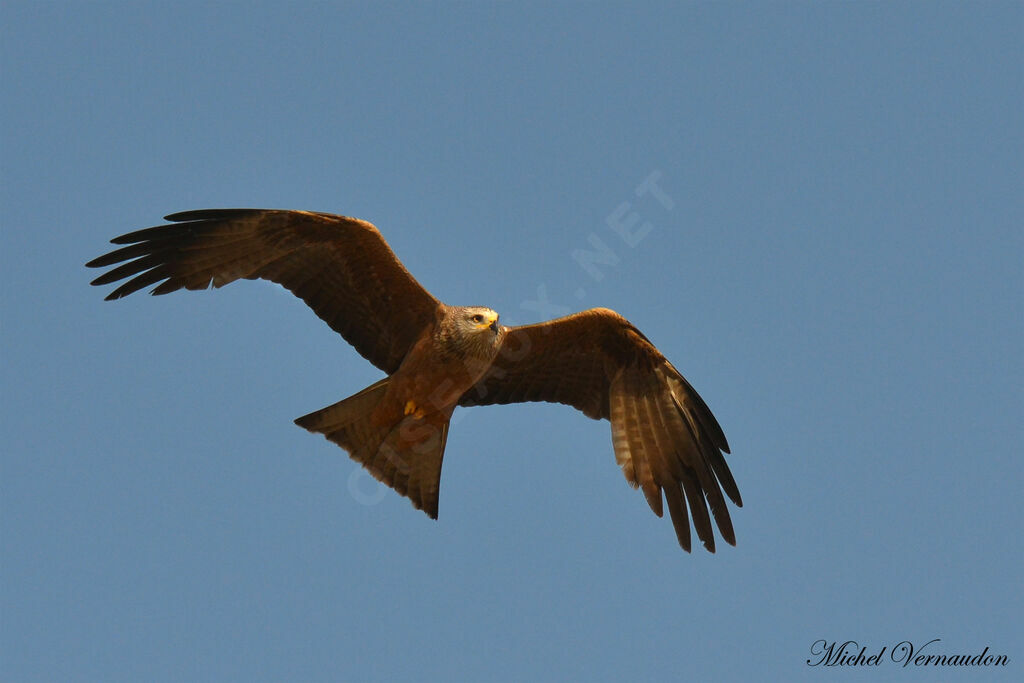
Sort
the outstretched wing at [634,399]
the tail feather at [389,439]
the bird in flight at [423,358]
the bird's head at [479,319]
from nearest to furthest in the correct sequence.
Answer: the bird's head at [479,319] → the bird in flight at [423,358] → the tail feather at [389,439] → the outstretched wing at [634,399]

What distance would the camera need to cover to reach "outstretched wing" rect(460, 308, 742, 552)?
482 inches

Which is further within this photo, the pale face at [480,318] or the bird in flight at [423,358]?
the bird in flight at [423,358]

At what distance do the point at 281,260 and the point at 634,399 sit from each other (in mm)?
3790

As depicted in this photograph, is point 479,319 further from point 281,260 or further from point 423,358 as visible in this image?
point 281,260

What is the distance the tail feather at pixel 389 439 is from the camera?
466 inches

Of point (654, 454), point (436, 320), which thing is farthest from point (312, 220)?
point (654, 454)

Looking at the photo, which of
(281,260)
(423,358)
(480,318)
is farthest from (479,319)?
(281,260)

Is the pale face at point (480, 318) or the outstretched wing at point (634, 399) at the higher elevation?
the pale face at point (480, 318)

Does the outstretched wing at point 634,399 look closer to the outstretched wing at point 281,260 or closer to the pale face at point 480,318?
the pale face at point 480,318

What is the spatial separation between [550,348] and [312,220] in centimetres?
268

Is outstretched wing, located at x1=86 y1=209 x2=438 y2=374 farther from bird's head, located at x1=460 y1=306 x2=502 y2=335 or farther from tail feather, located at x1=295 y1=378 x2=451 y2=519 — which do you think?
tail feather, located at x1=295 y1=378 x2=451 y2=519

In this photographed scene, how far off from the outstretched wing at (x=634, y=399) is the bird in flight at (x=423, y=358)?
0.01 metres

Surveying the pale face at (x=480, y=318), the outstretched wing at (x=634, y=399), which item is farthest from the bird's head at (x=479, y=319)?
the outstretched wing at (x=634, y=399)

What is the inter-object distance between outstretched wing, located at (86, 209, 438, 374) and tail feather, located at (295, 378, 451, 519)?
79cm
